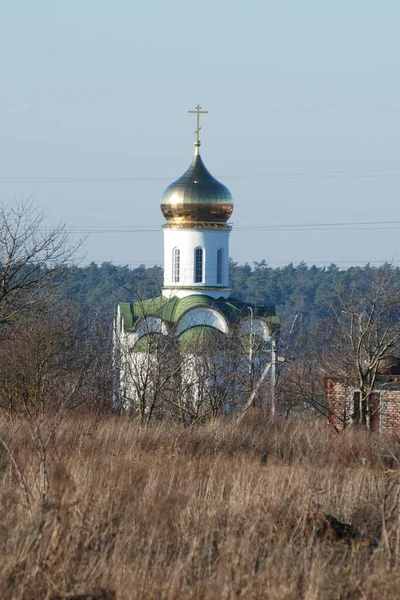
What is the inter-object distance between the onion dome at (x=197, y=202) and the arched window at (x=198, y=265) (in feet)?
3.16

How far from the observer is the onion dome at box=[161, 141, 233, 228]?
120ft

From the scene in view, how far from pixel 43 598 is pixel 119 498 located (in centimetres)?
213

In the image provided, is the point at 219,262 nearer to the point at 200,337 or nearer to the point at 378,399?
the point at 200,337

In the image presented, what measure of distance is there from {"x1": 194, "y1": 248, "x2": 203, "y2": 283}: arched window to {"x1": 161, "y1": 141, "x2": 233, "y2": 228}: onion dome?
3.16 feet

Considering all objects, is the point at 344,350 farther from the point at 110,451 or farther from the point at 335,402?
the point at 110,451

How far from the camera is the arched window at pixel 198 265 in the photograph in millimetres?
36938

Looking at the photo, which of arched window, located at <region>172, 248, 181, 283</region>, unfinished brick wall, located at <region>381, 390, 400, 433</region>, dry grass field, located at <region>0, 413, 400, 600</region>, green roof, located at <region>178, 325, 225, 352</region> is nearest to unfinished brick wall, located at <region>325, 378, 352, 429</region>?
unfinished brick wall, located at <region>381, 390, 400, 433</region>

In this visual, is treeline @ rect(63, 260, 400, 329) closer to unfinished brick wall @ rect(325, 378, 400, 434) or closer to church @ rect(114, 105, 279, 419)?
church @ rect(114, 105, 279, 419)

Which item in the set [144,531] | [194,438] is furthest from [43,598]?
[194,438]


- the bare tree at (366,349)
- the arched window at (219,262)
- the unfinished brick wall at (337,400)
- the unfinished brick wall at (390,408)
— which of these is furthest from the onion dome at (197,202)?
the unfinished brick wall at (390,408)

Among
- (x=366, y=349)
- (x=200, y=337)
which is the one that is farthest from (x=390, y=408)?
(x=200, y=337)

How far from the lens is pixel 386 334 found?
65.7ft

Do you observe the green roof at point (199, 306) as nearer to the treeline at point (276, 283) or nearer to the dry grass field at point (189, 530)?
the dry grass field at point (189, 530)

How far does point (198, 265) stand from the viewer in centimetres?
3700
